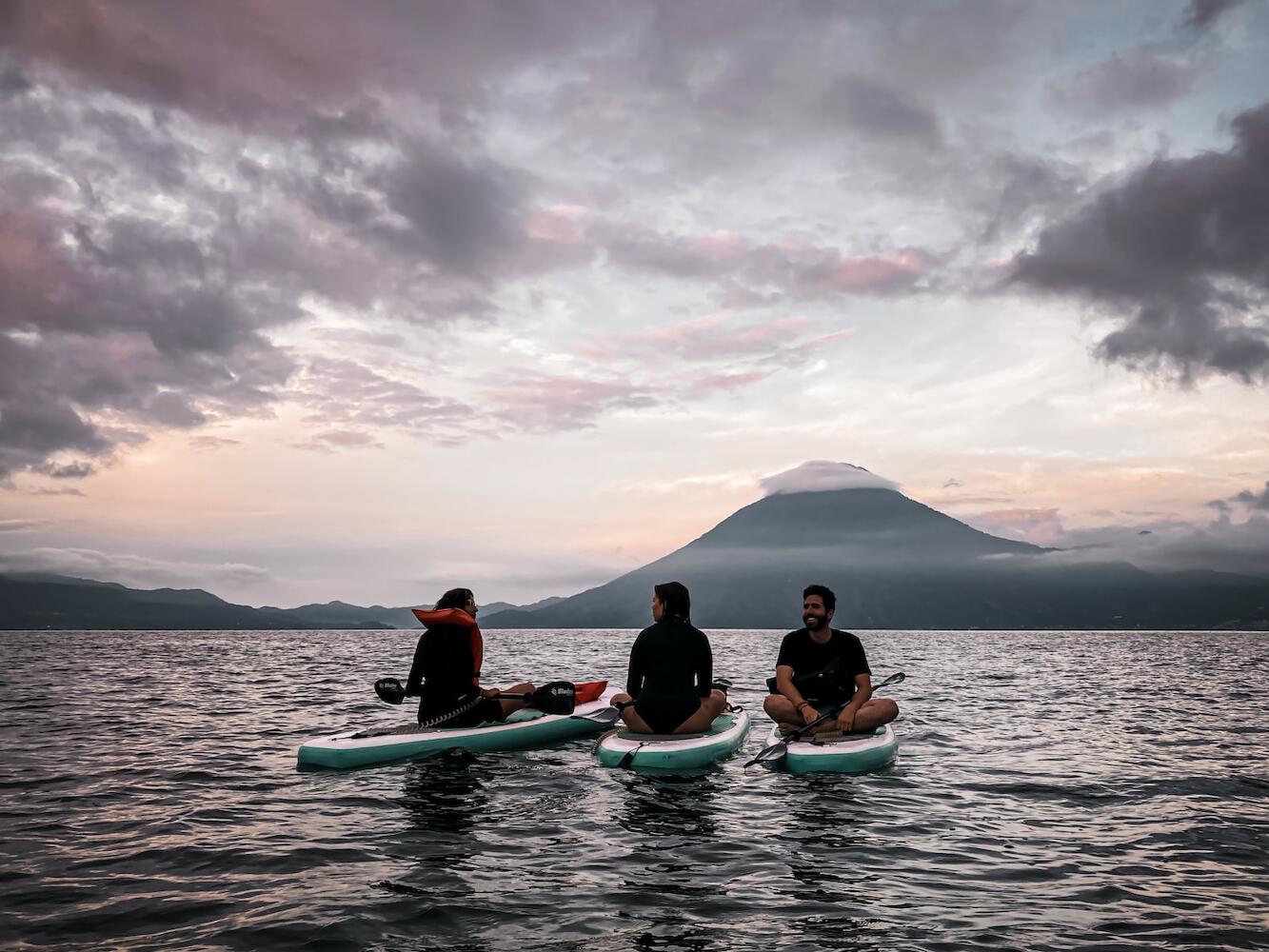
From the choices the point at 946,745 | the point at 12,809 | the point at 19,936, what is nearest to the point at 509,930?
the point at 19,936

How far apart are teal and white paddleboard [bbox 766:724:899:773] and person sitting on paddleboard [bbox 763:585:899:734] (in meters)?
0.44

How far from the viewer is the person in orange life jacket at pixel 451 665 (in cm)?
Answer: 1398

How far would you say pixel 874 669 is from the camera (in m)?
53.6

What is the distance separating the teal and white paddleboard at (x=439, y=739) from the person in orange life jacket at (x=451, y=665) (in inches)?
12.0

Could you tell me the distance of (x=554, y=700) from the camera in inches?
627

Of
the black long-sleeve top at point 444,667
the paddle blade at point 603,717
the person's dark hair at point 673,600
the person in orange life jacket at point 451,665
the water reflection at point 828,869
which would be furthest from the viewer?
the paddle blade at point 603,717

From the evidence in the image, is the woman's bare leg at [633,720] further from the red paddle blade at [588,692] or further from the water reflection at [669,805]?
the red paddle blade at [588,692]

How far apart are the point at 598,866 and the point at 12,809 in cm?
782

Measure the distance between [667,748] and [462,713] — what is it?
162 inches

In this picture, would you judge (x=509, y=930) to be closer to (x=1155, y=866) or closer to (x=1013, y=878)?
(x=1013, y=878)

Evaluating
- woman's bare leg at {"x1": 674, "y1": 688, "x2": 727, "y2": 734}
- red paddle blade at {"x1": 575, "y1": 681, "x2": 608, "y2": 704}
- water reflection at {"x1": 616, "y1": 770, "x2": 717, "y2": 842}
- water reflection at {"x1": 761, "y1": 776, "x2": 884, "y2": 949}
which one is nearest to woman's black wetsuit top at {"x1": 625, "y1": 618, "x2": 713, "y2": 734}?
woman's bare leg at {"x1": 674, "y1": 688, "x2": 727, "y2": 734}

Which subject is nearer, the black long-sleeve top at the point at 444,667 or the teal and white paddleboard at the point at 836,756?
the teal and white paddleboard at the point at 836,756

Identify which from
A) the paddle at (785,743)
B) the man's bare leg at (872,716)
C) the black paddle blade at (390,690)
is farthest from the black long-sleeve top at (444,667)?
the man's bare leg at (872,716)

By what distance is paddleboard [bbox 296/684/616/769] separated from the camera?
13.3 metres
